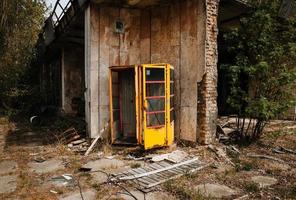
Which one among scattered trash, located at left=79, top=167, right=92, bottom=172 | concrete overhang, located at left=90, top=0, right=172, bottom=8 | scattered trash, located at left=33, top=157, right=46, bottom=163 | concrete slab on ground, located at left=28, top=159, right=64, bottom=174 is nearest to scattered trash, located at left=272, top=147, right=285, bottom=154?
scattered trash, located at left=79, top=167, right=92, bottom=172

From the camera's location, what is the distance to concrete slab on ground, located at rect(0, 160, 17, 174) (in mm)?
5551

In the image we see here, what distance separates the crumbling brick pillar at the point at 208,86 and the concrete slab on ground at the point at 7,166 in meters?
4.38

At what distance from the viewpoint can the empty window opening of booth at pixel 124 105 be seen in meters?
7.38

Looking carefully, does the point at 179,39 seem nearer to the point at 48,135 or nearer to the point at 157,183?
the point at 157,183

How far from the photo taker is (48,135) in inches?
360

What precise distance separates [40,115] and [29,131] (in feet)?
10.9

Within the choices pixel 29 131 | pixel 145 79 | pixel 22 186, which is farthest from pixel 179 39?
pixel 29 131

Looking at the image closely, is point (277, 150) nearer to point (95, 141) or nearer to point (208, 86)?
point (208, 86)

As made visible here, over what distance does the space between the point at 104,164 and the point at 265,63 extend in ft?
14.8

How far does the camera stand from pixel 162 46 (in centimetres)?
772

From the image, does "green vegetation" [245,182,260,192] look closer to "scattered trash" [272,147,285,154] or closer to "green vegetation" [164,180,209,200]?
"green vegetation" [164,180,209,200]

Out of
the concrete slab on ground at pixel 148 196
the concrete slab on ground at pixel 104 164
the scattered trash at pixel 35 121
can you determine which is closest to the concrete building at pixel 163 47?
the concrete slab on ground at pixel 104 164

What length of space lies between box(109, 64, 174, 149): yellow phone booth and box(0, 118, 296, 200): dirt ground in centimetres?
48

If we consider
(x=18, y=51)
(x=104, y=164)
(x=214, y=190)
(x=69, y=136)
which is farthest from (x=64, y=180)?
(x=18, y=51)
